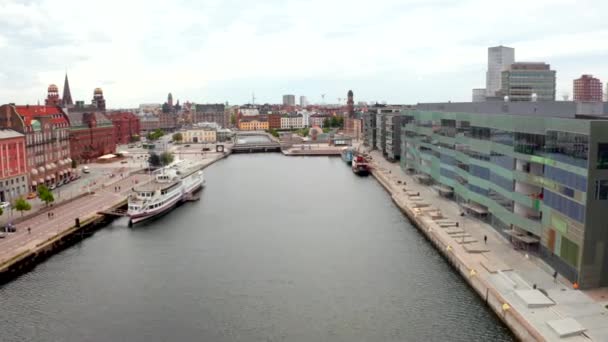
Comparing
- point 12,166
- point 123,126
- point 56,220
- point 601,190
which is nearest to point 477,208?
point 601,190

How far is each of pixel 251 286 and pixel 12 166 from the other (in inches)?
1476

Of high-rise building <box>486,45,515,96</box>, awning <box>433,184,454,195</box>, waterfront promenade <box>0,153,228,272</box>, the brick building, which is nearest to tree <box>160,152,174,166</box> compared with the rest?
waterfront promenade <box>0,153,228,272</box>

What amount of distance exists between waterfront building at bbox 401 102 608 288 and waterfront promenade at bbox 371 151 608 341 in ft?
3.25

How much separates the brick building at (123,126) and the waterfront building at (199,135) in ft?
49.1

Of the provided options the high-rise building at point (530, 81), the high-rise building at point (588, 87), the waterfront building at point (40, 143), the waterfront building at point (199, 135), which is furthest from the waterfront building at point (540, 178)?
the waterfront building at point (199, 135)

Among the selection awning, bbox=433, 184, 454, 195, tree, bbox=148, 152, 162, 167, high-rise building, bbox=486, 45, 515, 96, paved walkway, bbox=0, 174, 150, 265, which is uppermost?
high-rise building, bbox=486, 45, 515, 96

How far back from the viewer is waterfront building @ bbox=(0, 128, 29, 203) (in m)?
55.4

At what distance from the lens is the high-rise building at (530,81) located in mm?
116444

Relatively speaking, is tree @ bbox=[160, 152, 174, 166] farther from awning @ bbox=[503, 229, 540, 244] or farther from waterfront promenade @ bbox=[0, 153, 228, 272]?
awning @ bbox=[503, 229, 540, 244]

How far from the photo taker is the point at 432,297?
100 feet

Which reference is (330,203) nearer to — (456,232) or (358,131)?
(456,232)

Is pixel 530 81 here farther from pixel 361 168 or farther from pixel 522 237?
pixel 522 237

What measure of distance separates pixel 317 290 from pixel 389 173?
4906 centimetres

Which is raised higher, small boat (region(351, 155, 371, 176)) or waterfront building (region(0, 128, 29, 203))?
waterfront building (region(0, 128, 29, 203))
